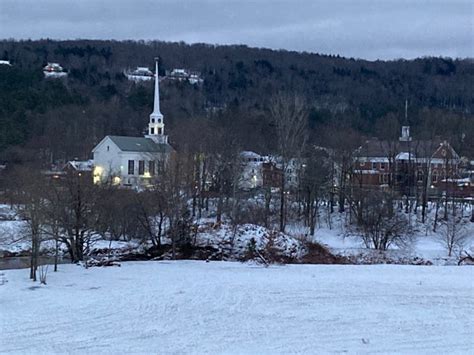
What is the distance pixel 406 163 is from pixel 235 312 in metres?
36.5

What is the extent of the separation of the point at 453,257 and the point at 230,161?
54.0 feet

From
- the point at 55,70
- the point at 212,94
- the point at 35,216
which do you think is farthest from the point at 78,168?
the point at 212,94

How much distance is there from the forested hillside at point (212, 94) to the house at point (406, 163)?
65.2 inches

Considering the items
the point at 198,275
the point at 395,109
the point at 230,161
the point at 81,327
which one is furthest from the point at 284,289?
the point at 395,109

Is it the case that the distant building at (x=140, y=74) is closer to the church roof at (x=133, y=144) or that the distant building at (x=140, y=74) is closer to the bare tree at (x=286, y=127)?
the church roof at (x=133, y=144)

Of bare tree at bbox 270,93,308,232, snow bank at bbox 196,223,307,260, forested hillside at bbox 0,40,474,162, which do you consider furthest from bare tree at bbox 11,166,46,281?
forested hillside at bbox 0,40,474,162

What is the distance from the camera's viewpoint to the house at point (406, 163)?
143 ft

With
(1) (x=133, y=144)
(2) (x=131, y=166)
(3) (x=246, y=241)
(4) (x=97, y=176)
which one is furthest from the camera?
(1) (x=133, y=144)

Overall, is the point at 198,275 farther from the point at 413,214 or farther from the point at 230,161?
the point at 413,214

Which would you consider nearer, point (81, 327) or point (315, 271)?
point (81, 327)

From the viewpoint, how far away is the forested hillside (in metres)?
57.7

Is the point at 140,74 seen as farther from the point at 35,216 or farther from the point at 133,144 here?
the point at 35,216

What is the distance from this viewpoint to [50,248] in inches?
953

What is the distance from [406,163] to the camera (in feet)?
158
